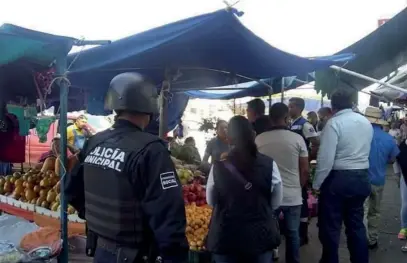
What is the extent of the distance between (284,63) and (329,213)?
1687 millimetres

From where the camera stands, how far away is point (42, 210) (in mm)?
5102

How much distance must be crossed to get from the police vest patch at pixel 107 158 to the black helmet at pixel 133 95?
255 mm

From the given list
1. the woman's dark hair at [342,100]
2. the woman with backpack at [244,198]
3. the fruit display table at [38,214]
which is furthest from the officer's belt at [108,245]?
the woman's dark hair at [342,100]

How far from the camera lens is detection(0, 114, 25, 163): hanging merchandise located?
635cm

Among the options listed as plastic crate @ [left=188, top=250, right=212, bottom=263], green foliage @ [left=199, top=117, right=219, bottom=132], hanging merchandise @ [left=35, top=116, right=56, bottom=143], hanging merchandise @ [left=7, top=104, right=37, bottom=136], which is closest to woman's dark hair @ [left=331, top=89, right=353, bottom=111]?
plastic crate @ [left=188, top=250, right=212, bottom=263]

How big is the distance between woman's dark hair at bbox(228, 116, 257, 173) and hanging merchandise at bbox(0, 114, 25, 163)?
413 cm

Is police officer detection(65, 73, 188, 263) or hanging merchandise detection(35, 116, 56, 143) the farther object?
hanging merchandise detection(35, 116, 56, 143)

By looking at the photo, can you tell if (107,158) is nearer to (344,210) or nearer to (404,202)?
(344,210)

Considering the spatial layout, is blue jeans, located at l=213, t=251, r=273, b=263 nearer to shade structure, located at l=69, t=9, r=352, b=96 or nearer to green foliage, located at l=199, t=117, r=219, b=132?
shade structure, located at l=69, t=9, r=352, b=96

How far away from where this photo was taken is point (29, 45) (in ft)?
10.7

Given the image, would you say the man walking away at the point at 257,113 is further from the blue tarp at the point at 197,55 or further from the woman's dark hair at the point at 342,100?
the woman's dark hair at the point at 342,100

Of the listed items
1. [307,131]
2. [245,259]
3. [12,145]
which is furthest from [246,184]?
[12,145]

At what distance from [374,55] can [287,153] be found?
5522mm

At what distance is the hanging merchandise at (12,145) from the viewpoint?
20.8 feet
